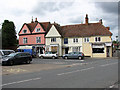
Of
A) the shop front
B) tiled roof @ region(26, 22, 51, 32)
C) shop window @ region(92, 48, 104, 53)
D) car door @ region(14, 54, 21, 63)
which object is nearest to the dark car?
car door @ region(14, 54, 21, 63)

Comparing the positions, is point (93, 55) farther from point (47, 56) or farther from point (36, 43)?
point (36, 43)

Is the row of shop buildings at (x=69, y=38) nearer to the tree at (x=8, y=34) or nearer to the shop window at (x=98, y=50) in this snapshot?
the shop window at (x=98, y=50)

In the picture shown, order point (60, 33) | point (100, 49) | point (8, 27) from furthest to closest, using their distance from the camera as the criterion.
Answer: point (8, 27), point (60, 33), point (100, 49)

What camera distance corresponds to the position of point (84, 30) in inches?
1582

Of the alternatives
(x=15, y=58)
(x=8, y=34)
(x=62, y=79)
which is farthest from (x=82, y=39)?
(x=62, y=79)

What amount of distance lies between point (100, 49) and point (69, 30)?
969 centimetres

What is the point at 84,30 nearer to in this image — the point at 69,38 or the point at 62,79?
the point at 69,38

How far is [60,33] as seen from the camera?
4144cm

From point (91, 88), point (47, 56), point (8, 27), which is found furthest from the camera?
point (8, 27)

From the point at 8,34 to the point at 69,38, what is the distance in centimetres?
2375

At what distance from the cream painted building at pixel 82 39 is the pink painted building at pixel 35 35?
1.88 metres

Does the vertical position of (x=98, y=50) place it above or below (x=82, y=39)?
below

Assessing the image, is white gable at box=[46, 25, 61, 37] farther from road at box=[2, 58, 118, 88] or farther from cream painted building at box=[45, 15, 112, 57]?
road at box=[2, 58, 118, 88]

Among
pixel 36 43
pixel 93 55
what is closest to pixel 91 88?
pixel 93 55
